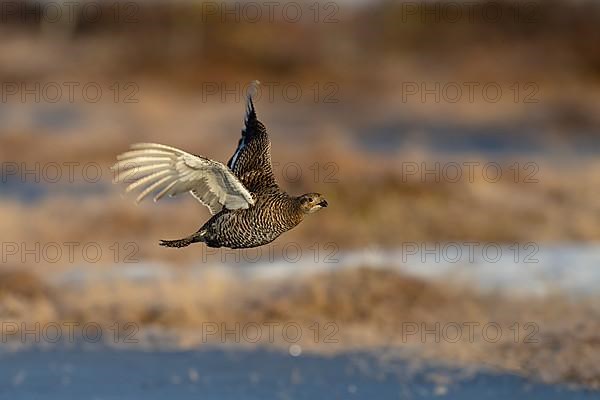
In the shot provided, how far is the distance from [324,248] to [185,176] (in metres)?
7.89

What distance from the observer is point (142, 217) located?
15086mm

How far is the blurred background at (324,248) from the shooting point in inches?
370

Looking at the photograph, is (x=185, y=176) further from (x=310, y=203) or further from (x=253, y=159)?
(x=253, y=159)

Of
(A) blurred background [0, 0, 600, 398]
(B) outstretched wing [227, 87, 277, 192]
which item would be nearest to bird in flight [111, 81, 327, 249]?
(B) outstretched wing [227, 87, 277, 192]

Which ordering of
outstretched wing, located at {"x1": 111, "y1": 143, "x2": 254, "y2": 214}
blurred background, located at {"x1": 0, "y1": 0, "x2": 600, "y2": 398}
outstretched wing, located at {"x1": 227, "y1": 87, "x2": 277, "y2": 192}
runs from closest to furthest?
outstretched wing, located at {"x1": 111, "y1": 143, "x2": 254, "y2": 214}, outstretched wing, located at {"x1": 227, "y1": 87, "x2": 277, "y2": 192}, blurred background, located at {"x1": 0, "y1": 0, "x2": 600, "y2": 398}

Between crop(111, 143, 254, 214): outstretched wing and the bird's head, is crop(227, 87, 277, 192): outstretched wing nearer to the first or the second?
crop(111, 143, 254, 214): outstretched wing

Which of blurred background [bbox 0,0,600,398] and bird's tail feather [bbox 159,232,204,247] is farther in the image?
blurred background [bbox 0,0,600,398]

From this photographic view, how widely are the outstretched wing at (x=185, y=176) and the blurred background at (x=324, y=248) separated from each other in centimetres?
262

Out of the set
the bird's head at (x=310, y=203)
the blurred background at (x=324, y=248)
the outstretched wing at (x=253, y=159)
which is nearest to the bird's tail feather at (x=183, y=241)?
the outstretched wing at (x=253, y=159)

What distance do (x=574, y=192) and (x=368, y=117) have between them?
13.3 metres

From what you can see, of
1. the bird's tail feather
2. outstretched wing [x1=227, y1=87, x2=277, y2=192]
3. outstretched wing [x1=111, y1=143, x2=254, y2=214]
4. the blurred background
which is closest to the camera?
outstretched wing [x1=111, y1=143, x2=254, y2=214]

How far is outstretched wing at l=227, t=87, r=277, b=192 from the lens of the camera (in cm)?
682

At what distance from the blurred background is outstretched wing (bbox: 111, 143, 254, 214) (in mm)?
2619

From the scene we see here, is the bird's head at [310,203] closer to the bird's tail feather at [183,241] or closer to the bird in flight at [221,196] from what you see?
the bird in flight at [221,196]
